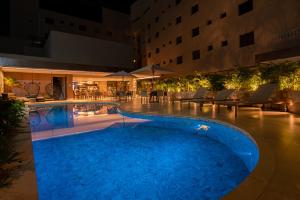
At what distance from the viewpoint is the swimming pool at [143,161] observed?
276 centimetres

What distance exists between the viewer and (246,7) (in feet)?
45.3

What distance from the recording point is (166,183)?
2.92 m

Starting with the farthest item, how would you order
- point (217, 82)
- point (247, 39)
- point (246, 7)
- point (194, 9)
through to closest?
1. point (194, 9)
2. point (247, 39)
3. point (246, 7)
4. point (217, 82)

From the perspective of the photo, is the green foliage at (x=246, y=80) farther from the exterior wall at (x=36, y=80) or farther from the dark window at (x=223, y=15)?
the exterior wall at (x=36, y=80)

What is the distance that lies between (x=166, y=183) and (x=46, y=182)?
182cm

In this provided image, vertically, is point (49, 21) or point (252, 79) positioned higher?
point (49, 21)

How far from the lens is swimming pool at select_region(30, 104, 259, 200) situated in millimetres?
2758

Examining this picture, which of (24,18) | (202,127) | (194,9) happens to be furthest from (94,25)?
(202,127)

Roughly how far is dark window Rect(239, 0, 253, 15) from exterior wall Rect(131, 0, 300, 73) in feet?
0.96

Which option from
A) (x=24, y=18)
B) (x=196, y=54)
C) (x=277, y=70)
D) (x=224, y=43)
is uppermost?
(x=24, y=18)

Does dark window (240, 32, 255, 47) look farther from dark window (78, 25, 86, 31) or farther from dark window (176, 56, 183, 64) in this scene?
dark window (78, 25, 86, 31)

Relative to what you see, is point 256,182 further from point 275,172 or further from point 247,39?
point 247,39

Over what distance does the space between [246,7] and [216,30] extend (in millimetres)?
2767

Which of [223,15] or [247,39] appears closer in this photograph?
[247,39]
